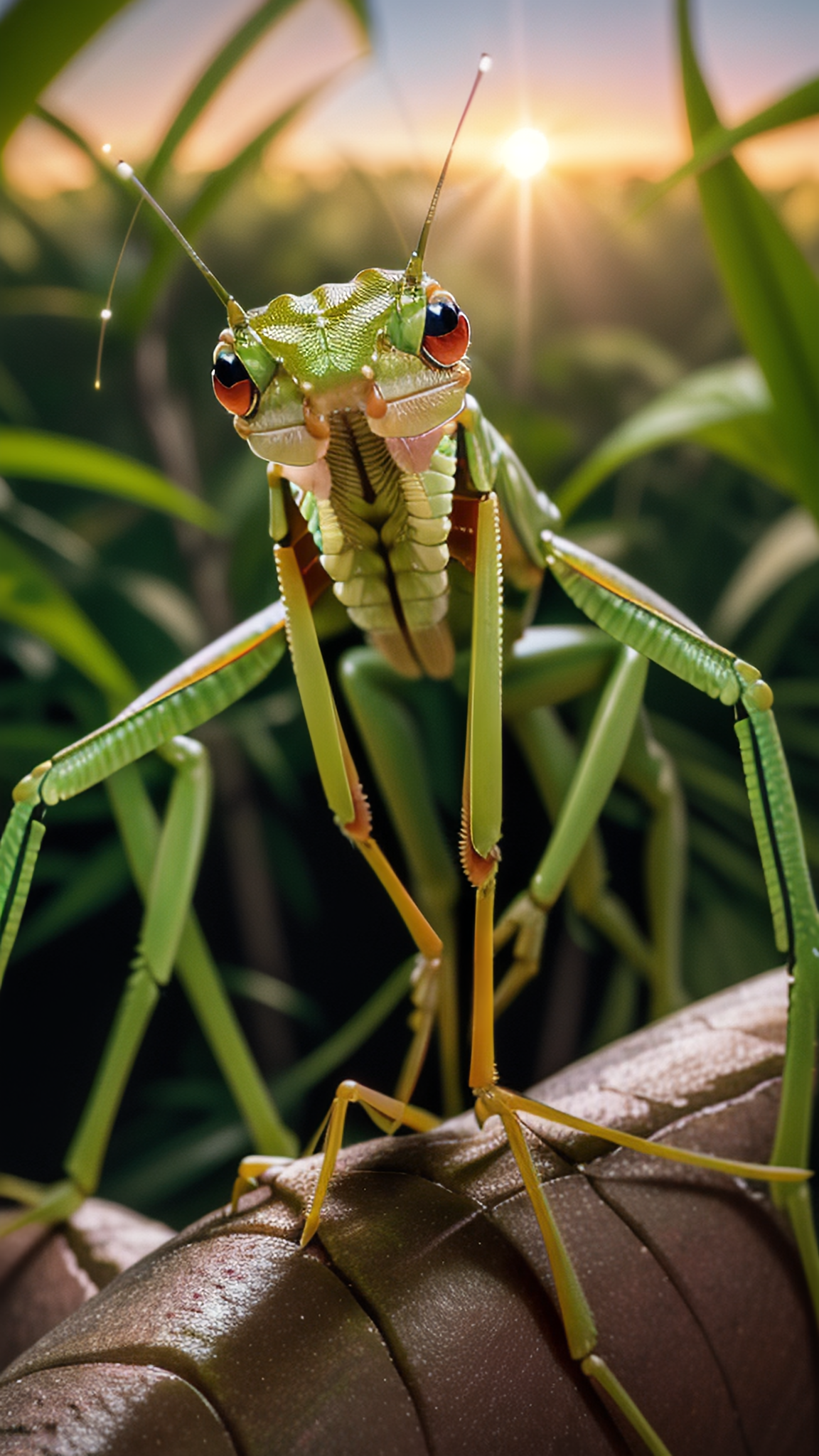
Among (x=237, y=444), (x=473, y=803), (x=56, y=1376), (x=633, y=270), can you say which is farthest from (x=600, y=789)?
(x=633, y=270)

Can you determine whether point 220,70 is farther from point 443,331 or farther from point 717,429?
point 443,331

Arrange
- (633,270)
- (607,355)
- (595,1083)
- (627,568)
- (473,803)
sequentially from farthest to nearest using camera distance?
(633,270) < (607,355) < (627,568) < (595,1083) < (473,803)

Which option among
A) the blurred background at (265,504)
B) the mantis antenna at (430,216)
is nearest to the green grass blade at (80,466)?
the blurred background at (265,504)

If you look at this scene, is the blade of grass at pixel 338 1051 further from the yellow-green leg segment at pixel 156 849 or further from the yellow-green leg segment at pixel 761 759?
the yellow-green leg segment at pixel 761 759

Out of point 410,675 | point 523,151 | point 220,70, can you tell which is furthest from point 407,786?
point 220,70

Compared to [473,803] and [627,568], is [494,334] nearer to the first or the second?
[627,568]

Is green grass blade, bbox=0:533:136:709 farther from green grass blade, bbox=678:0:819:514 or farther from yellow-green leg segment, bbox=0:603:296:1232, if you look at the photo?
green grass blade, bbox=678:0:819:514

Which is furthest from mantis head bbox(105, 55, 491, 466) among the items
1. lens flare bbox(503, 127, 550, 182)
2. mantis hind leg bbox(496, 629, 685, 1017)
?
lens flare bbox(503, 127, 550, 182)
